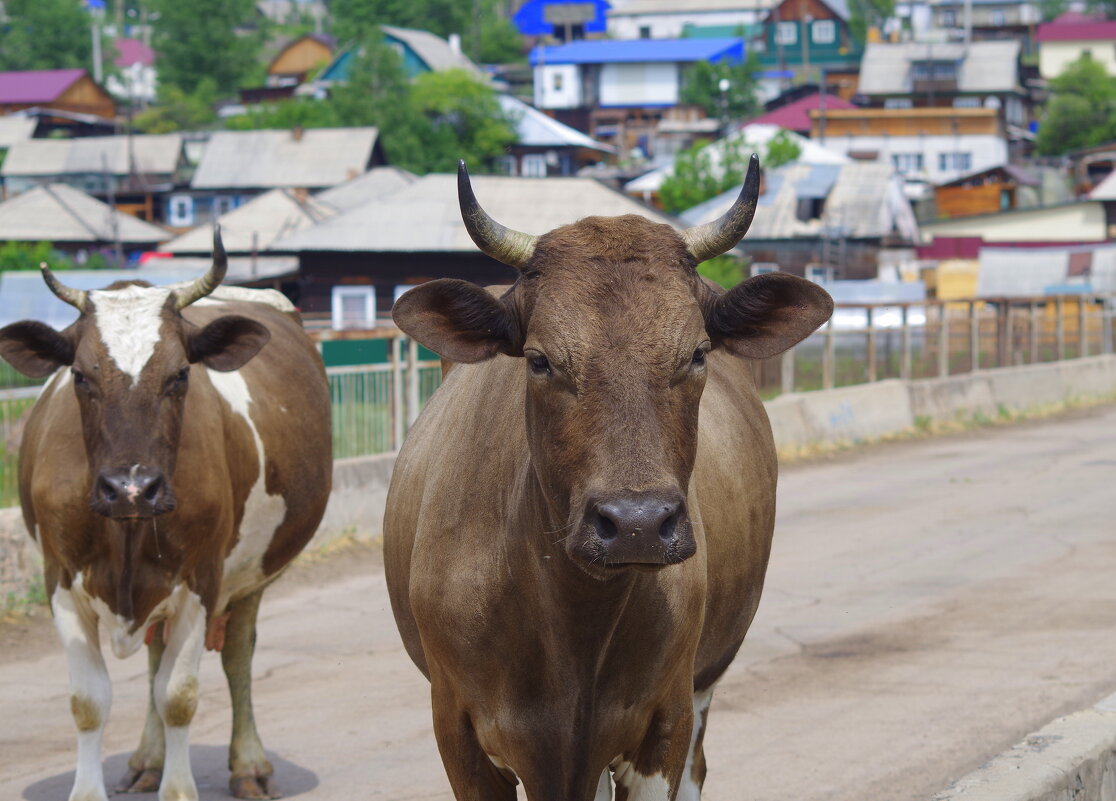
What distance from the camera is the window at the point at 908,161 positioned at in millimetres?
91750

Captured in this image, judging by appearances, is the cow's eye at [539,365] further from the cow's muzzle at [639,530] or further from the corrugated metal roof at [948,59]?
the corrugated metal roof at [948,59]

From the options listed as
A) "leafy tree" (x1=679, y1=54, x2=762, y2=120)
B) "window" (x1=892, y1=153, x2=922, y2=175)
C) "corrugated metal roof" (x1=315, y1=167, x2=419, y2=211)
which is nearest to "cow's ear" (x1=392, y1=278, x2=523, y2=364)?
"corrugated metal roof" (x1=315, y1=167, x2=419, y2=211)

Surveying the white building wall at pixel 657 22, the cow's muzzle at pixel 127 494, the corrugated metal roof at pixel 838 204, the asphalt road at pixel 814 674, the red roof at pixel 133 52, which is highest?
the white building wall at pixel 657 22

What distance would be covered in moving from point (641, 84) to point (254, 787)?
113538 millimetres

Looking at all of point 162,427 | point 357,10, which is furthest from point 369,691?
point 357,10

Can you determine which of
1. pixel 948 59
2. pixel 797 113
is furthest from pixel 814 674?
pixel 948 59

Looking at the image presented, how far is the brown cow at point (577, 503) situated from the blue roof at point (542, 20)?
481 ft

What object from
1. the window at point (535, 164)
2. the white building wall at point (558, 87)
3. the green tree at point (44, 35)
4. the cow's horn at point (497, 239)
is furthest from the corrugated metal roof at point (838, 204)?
the green tree at point (44, 35)

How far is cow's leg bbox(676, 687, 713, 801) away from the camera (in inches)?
218

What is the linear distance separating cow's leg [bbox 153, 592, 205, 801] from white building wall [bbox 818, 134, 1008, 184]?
8626 centimetres

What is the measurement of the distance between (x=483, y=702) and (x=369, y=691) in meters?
4.43

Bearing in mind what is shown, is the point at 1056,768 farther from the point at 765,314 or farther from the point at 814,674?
the point at 814,674

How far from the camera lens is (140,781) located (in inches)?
280

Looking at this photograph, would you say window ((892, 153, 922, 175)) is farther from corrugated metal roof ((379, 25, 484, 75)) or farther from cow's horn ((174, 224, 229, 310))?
cow's horn ((174, 224, 229, 310))
